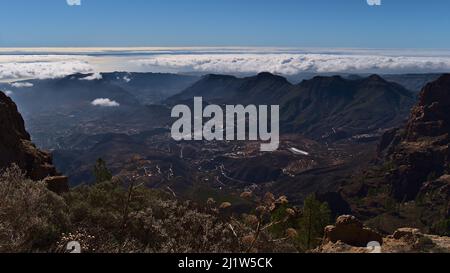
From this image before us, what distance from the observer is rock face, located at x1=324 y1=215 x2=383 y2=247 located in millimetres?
28453

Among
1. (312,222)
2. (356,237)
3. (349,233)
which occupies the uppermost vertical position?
(349,233)

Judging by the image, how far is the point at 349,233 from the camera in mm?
28797

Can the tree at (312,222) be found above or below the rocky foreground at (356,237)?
below

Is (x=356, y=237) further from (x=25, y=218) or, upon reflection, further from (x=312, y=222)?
(x=312, y=222)

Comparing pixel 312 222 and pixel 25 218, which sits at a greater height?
pixel 25 218

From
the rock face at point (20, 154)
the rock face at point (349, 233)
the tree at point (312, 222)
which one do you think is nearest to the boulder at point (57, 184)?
the rock face at point (20, 154)

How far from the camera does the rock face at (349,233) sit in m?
28.5

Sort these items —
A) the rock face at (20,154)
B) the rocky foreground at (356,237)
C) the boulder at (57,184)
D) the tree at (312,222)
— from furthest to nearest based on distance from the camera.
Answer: the tree at (312,222), the rock face at (20,154), the boulder at (57,184), the rocky foreground at (356,237)

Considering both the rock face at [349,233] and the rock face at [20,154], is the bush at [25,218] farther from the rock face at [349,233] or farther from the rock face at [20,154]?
the rock face at [20,154]

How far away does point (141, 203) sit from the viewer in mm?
29891

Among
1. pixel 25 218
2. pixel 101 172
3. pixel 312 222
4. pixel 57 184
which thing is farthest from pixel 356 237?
pixel 101 172
